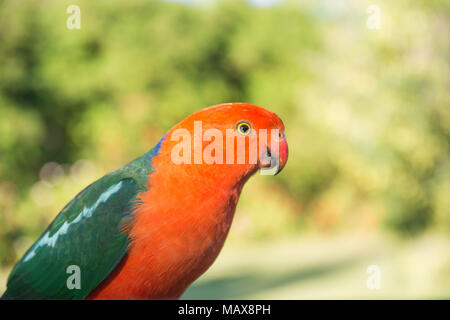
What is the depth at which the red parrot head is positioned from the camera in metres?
1.56

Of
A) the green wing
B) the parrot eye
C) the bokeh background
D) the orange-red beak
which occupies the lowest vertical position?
the green wing

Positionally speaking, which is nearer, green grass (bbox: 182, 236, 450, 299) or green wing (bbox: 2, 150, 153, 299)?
green wing (bbox: 2, 150, 153, 299)

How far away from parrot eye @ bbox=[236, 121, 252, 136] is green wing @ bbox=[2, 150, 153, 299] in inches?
14.8

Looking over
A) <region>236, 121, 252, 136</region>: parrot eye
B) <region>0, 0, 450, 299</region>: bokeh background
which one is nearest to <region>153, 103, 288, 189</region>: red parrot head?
<region>236, 121, 252, 136</region>: parrot eye

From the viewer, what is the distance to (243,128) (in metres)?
1.58

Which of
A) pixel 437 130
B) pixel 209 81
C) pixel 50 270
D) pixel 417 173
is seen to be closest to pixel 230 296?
pixel 417 173

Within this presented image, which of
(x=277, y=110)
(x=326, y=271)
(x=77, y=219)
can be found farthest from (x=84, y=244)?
(x=277, y=110)

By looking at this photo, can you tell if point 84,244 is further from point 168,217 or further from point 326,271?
point 326,271

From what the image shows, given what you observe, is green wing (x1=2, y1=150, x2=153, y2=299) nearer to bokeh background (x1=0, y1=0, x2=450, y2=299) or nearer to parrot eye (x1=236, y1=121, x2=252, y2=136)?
parrot eye (x1=236, y1=121, x2=252, y2=136)

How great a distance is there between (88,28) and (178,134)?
8376 mm

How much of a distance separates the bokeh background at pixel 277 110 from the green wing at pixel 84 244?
5.30 metres

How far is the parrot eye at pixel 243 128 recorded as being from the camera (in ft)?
5.15

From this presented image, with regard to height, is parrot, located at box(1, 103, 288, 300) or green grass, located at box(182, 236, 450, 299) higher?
green grass, located at box(182, 236, 450, 299)

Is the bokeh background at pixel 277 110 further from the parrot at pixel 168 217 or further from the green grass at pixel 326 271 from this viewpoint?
the parrot at pixel 168 217
